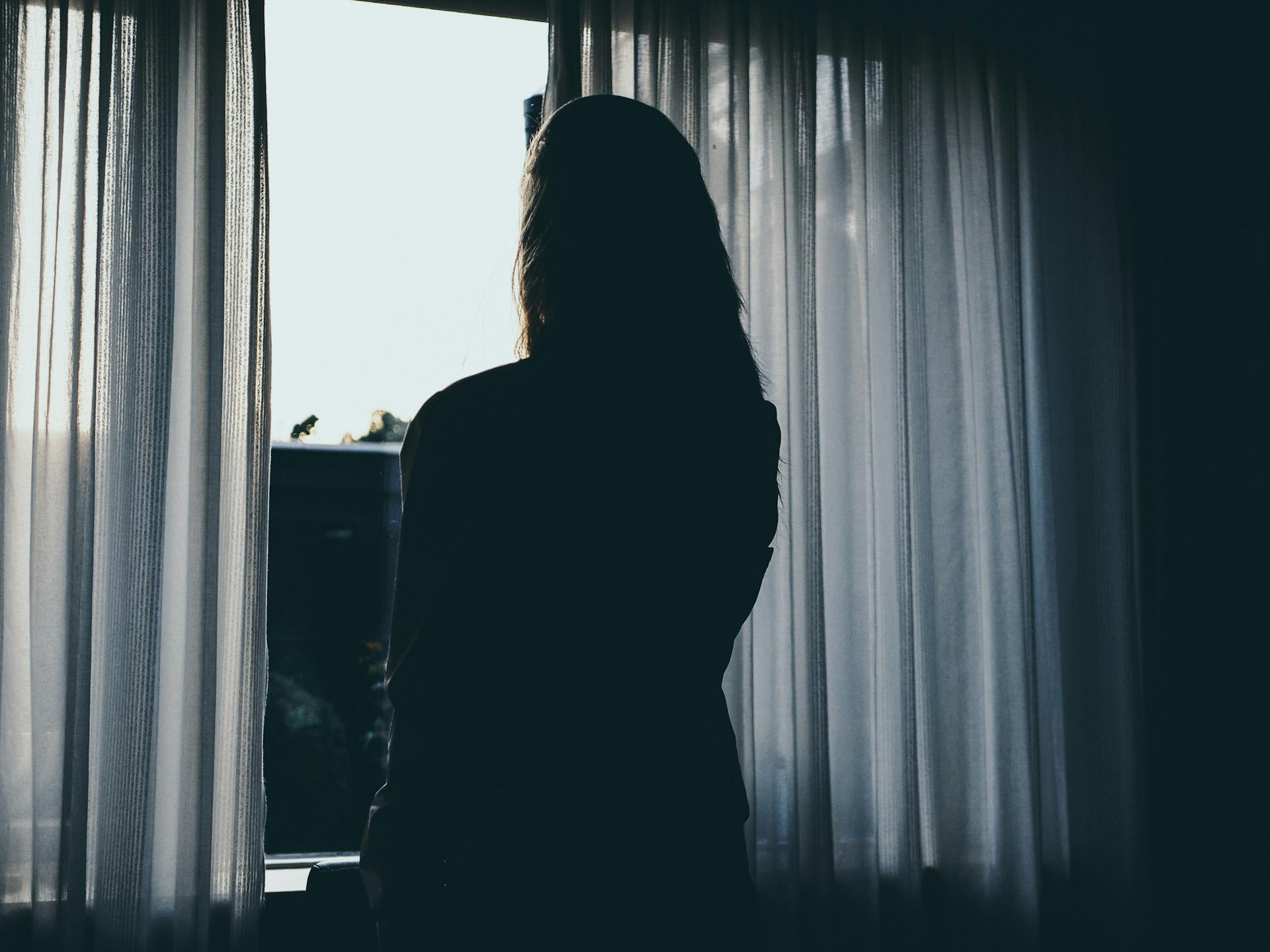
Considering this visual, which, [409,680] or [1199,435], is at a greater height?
[1199,435]

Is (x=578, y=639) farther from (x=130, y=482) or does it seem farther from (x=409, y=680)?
(x=130, y=482)

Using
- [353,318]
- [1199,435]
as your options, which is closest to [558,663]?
[353,318]

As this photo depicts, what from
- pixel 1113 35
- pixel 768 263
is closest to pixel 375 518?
pixel 768 263

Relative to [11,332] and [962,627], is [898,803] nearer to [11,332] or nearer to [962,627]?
[962,627]

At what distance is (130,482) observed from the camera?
1594 mm

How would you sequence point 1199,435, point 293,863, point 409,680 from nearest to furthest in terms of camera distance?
point 409,680, point 293,863, point 1199,435

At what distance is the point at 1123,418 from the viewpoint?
6.81 ft

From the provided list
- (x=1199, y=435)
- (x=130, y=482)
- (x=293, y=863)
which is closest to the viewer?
(x=130, y=482)

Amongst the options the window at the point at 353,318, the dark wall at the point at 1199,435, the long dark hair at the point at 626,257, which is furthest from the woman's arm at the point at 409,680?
the dark wall at the point at 1199,435

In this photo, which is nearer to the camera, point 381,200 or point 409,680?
point 409,680

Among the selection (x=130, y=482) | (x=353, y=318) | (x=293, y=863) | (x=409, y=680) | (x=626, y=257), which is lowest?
(x=293, y=863)

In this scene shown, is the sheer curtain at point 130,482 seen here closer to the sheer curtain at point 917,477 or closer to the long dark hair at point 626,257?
the sheer curtain at point 917,477

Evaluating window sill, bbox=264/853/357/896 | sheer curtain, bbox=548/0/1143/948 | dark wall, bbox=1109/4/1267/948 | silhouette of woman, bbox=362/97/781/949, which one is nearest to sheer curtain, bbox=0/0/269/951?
window sill, bbox=264/853/357/896

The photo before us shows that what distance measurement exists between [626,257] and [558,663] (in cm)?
35
